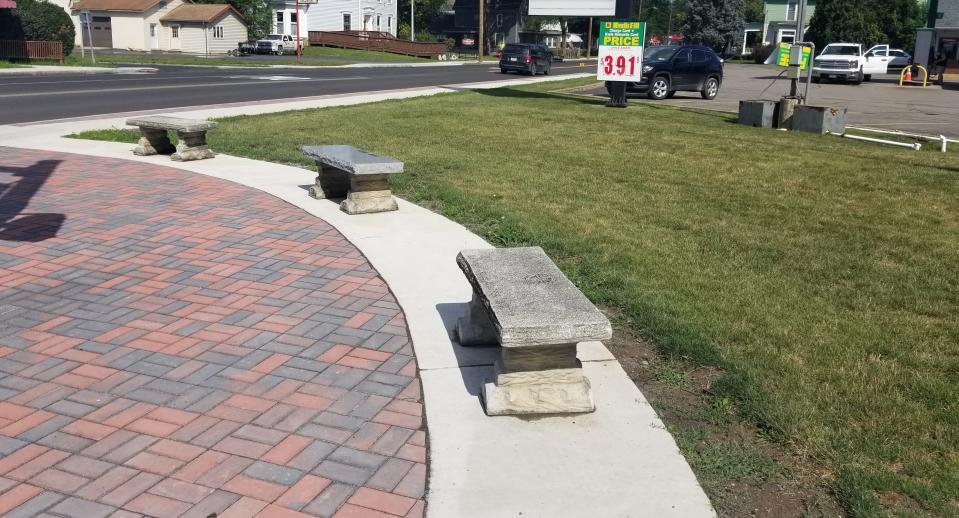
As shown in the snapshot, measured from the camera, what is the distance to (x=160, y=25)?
59.3 meters

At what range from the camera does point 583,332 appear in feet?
13.0

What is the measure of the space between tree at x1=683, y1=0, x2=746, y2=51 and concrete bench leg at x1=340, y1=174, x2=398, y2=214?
79.0m

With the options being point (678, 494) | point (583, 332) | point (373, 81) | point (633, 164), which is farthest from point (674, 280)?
point (373, 81)

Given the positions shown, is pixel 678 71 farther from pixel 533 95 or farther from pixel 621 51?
pixel 621 51

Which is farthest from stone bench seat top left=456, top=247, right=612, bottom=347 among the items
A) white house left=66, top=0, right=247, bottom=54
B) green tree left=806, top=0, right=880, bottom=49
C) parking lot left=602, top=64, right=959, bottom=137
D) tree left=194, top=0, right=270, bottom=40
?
green tree left=806, top=0, right=880, bottom=49

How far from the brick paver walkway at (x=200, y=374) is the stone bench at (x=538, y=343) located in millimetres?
506

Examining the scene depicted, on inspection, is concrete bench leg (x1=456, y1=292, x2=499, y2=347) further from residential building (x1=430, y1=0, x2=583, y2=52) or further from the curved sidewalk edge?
residential building (x1=430, y1=0, x2=583, y2=52)

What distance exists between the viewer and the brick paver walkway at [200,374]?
135 inches

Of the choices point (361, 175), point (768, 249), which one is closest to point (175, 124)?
point (361, 175)

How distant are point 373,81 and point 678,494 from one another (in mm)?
29464

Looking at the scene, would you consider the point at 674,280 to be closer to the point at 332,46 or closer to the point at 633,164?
the point at 633,164

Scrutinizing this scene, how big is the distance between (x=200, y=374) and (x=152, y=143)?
815 cm

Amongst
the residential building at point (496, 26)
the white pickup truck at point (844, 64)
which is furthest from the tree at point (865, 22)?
the residential building at point (496, 26)

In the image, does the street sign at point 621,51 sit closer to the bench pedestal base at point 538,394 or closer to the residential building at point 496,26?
the bench pedestal base at point 538,394
